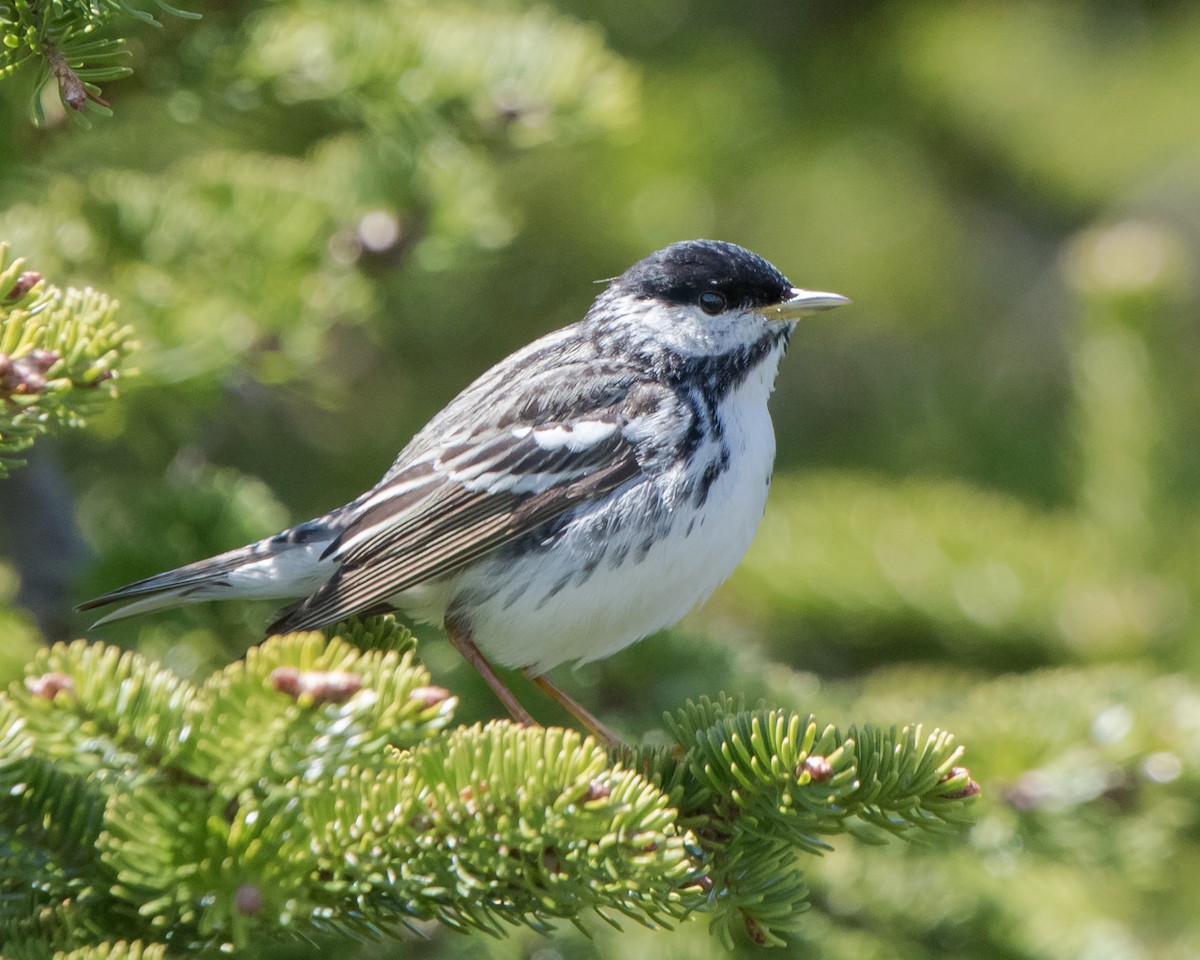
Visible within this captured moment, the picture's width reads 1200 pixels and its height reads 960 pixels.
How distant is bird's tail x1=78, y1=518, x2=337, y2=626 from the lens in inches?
110

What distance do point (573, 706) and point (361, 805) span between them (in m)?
1.55

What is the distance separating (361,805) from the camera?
5.38 ft

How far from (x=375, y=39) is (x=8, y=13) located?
1238 mm

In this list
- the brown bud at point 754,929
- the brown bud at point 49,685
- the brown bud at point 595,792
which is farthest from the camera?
the brown bud at point 754,929

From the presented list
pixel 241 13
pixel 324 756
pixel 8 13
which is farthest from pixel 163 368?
pixel 324 756

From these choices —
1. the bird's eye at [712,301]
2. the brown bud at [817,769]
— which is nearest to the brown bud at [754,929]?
the brown bud at [817,769]

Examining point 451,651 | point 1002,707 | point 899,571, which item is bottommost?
point 451,651

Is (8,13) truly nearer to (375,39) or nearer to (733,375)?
(375,39)

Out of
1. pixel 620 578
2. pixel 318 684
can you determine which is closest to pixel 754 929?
pixel 318 684

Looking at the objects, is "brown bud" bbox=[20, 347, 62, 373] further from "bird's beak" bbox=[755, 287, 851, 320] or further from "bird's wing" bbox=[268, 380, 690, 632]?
"bird's beak" bbox=[755, 287, 851, 320]

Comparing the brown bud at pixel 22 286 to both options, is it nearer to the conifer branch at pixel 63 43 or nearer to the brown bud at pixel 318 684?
the conifer branch at pixel 63 43

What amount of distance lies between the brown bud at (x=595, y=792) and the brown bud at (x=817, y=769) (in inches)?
13.0

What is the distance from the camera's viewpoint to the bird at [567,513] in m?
2.93

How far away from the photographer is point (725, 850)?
202cm
